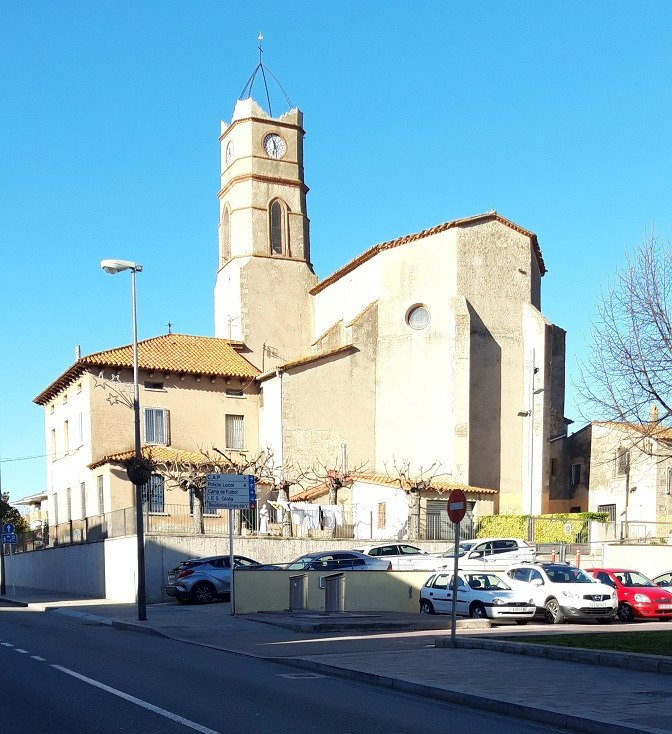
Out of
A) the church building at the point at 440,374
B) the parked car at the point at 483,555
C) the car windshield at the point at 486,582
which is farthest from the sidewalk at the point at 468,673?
the church building at the point at 440,374

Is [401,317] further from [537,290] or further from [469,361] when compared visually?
[537,290]

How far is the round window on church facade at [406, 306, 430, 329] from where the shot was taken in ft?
158

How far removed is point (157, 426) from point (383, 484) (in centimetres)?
1118

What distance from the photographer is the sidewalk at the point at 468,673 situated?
35.0ft

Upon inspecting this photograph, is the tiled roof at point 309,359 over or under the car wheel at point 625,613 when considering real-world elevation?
over

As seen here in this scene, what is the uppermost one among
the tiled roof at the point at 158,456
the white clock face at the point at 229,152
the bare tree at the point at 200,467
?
the white clock face at the point at 229,152

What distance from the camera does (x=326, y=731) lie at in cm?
973

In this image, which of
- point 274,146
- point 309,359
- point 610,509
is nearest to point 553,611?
point 309,359

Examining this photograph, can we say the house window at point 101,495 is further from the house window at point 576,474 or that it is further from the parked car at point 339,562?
the house window at point 576,474

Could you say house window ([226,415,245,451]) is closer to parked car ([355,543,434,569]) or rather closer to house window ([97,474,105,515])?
house window ([97,474,105,515])

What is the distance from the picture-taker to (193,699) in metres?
Result: 11.7

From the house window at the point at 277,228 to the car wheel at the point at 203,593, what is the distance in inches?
1077

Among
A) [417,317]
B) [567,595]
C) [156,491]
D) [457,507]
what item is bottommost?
[567,595]

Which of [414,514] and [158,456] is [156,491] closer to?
[158,456]
